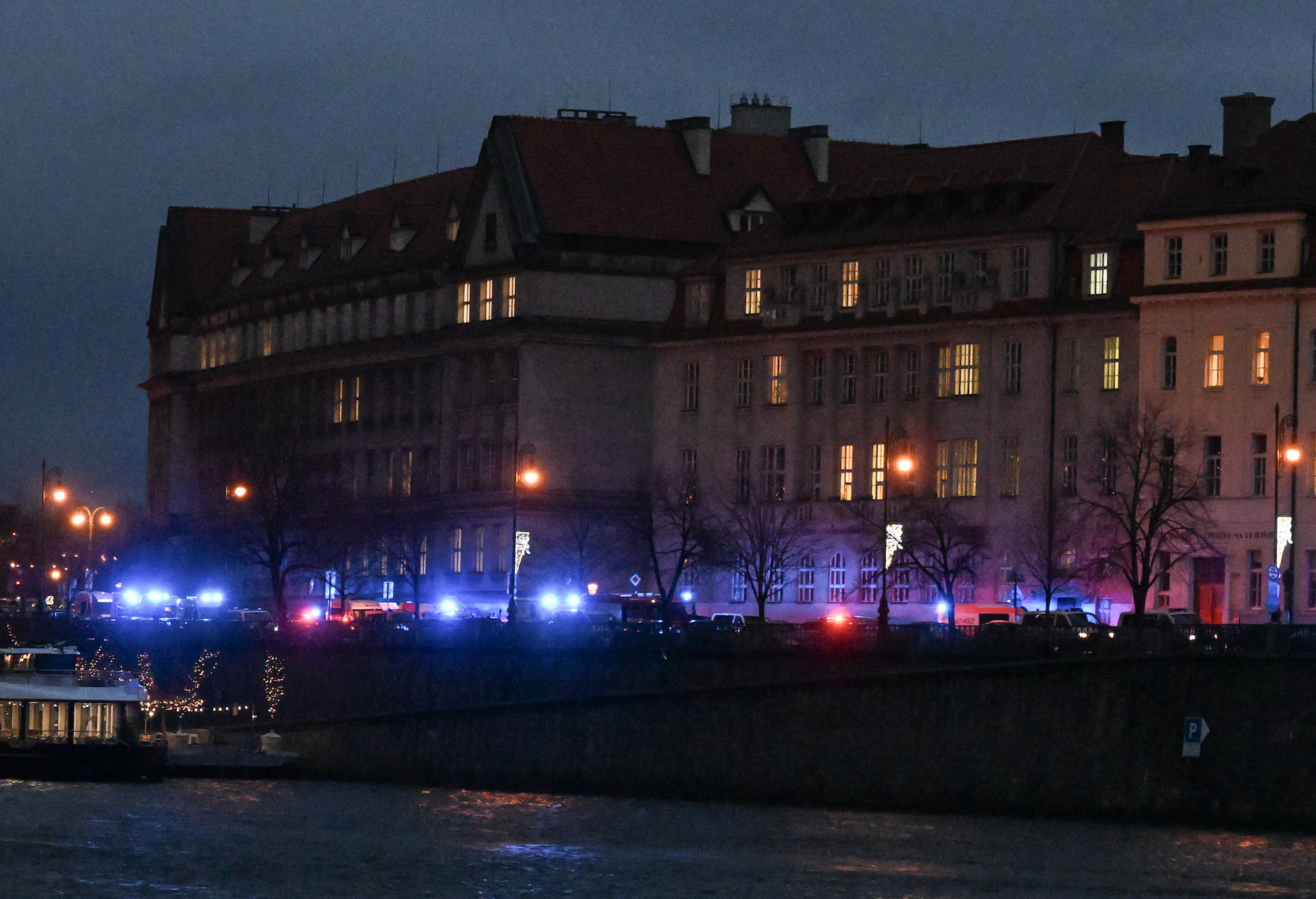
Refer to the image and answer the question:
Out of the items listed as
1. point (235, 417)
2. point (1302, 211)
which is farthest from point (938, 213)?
point (235, 417)

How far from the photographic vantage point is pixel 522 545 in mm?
155750

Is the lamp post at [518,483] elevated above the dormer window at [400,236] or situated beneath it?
situated beneath

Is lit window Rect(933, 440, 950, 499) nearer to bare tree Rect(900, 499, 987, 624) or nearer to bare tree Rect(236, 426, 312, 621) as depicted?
bare tree Rect(900, 499, 987, 624)

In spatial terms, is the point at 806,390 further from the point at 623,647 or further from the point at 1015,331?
the point at 623,647

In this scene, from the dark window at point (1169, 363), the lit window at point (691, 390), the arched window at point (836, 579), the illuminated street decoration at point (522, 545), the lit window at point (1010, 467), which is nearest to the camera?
the dark window at point (1169, 363)

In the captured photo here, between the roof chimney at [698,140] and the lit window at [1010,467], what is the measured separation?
27.2 metres

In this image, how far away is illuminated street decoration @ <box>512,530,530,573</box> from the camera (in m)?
156

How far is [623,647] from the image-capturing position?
378ft

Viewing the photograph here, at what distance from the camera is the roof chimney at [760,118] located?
170 meters

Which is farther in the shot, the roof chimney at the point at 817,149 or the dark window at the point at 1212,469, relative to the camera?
the roof chimney at the point at 817,149

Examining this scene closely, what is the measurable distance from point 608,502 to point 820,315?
48.2 ft

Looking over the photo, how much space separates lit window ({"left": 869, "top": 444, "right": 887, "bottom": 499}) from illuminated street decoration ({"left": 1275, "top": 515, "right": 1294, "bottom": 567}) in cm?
2082

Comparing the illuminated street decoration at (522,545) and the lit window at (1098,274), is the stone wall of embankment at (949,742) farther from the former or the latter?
the illuminated street decoration at (522,545)

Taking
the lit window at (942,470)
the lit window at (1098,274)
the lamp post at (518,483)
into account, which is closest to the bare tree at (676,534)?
the lamp post at (518,483)
